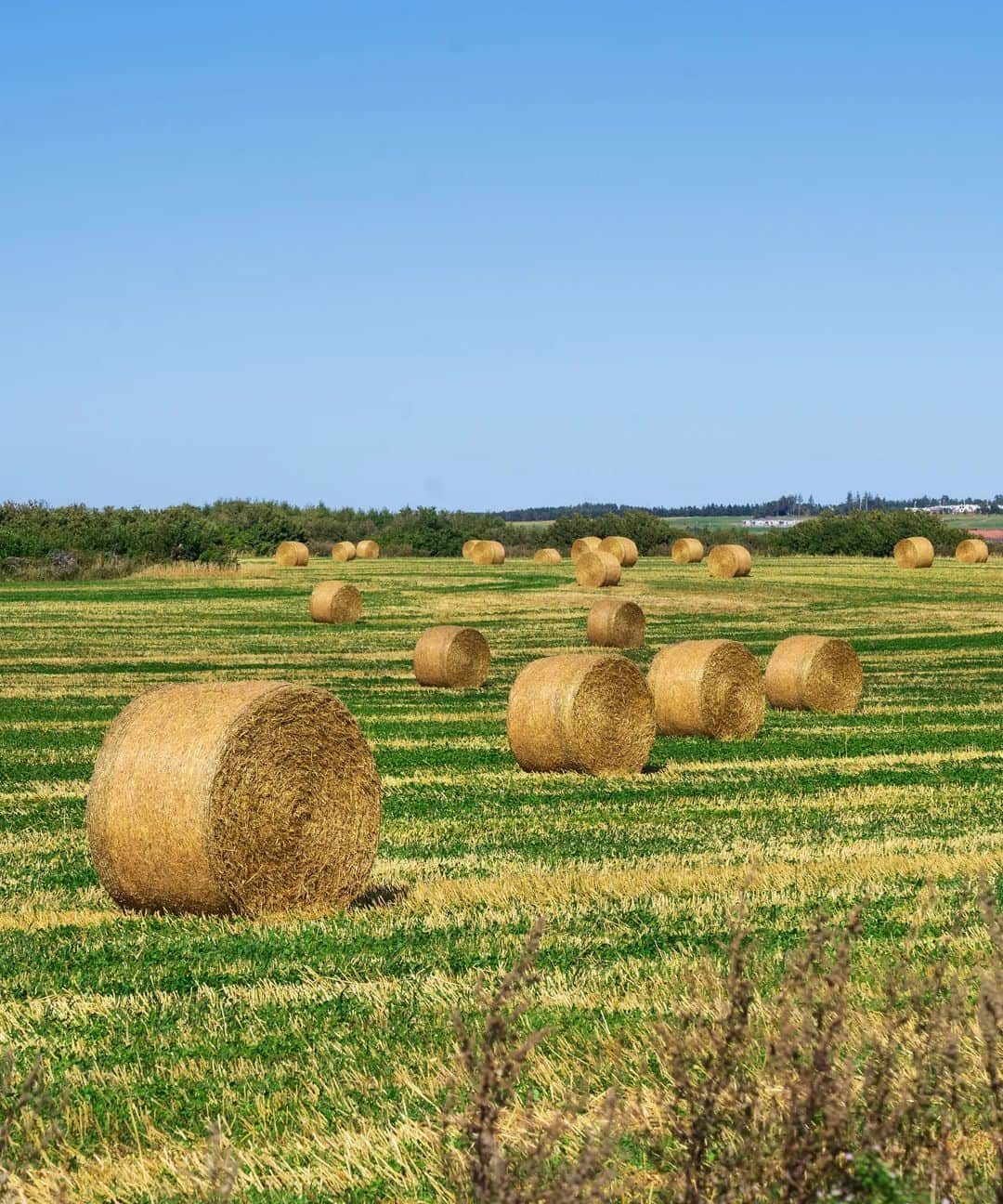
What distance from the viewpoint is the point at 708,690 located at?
22625 millimetres

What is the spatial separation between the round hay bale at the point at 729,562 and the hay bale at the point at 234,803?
50.1 m

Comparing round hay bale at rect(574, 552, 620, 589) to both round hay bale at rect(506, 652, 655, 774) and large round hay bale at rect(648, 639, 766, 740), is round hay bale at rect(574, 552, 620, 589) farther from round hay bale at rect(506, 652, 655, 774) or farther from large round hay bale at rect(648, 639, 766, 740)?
round hay bale at rect(506, 652, 655, 774)

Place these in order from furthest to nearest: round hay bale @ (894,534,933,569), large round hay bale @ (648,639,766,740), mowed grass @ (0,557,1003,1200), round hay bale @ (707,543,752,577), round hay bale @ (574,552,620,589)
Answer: round hay bale @ (894,534,933,569) → round hay bale @ (707,543,752,577) → round hay bale @ (574,552,620,589) → large round hay bale @ (648,639,766,740) → mowed grass @ (0,557,1003,1200)

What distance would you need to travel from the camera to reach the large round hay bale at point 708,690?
892 inches

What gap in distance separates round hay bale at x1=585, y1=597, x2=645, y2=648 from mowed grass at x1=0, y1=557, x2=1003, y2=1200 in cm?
627

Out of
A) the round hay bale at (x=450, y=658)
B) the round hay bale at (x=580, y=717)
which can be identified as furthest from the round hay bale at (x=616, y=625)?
the round hay bale at (x=580, y=717)

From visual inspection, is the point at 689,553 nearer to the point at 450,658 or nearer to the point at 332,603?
the point at 332,603

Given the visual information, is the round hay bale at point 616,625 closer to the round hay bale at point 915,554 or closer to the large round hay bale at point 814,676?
the large round hay bale at point 814,676

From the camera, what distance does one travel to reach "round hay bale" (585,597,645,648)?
36.1 m

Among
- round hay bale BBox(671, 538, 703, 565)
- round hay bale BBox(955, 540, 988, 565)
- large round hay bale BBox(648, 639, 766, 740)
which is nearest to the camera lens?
large round hay bale BBox(648, 639, 766, 740)

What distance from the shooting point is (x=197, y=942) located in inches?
400

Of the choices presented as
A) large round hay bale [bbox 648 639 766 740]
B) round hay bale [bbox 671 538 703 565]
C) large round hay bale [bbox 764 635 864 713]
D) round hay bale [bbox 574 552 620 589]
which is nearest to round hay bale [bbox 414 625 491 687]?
large round hay bale [bbox 764 635 864 713]

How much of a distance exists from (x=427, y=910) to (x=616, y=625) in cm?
2507

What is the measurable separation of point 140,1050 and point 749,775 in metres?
12.3
